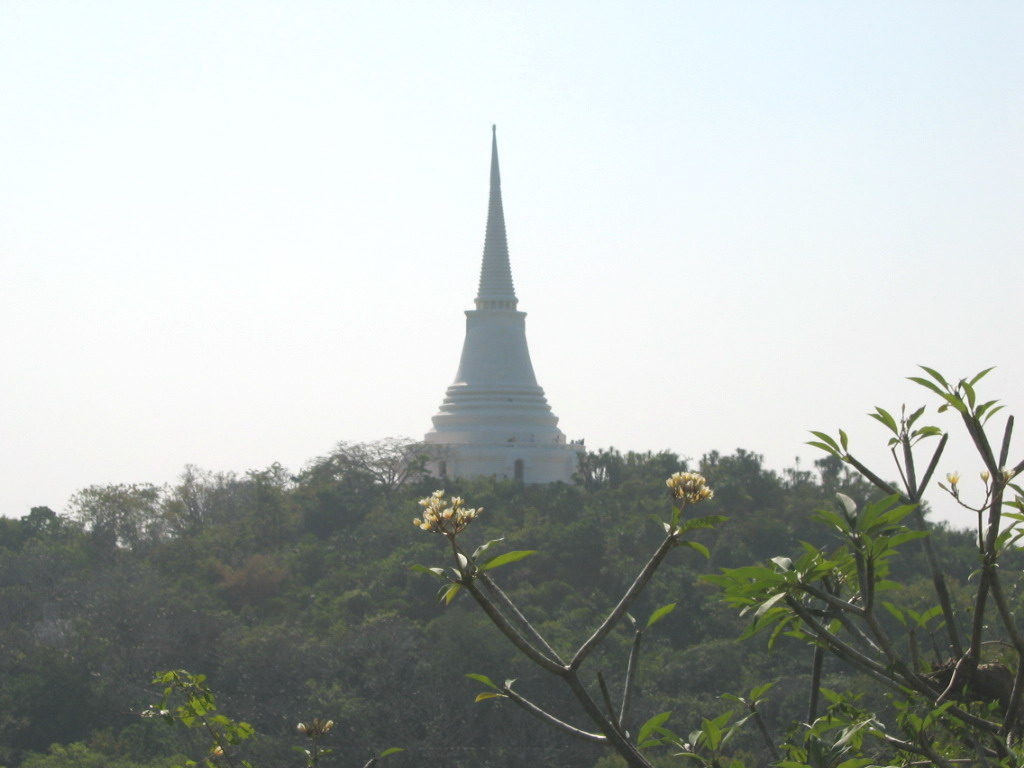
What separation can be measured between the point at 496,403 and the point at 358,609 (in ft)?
51.7

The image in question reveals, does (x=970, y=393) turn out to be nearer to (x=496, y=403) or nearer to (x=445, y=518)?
(x=445, y=518)

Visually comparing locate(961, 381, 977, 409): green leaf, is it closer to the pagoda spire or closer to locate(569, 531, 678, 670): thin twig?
locate(569, 531, 678, 670): thin twig

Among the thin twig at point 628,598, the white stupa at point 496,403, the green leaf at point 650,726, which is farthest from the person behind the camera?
the white stupa at point 496,403

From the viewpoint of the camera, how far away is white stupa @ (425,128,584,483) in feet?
160

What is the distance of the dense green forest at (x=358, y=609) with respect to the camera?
28984mm

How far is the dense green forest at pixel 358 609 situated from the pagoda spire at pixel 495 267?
268 inches

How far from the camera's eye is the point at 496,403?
4978 cm

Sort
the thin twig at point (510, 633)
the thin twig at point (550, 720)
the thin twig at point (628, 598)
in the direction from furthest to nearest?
the thin twig at point (550, 720)
the thin twig at point (628, 598)
the thin twig at point (510, 633)

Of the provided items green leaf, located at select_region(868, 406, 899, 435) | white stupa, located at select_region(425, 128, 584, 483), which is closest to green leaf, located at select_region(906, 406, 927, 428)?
green leaf, located at select_region(868, 406, 899, 435)

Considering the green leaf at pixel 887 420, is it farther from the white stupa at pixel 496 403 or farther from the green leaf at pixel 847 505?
the white stupa at pixel 496 403

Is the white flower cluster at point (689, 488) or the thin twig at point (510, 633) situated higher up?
the white flower cluster at point (689, 488)

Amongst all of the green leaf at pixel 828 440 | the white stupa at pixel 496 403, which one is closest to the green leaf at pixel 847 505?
the green leaf at pixel 828 440

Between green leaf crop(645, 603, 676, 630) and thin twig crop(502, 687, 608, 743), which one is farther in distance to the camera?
thin twig crop(502, 687, 608, 743)

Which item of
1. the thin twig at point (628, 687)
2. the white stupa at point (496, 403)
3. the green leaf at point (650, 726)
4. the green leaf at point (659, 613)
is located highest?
the white stupa at point (496, 403)
